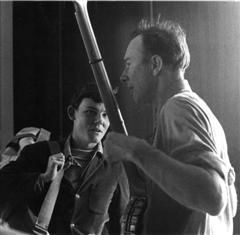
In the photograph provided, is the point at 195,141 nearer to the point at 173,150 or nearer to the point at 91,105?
the point at 173,150

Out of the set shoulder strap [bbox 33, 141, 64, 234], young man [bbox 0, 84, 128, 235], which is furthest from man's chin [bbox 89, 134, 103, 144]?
shoulder strap [bbox 33, 141, 64, 234]

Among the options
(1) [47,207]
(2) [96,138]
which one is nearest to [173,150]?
(2) [96,138]

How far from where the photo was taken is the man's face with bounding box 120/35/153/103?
2.97ft

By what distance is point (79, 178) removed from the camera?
3.02 ft

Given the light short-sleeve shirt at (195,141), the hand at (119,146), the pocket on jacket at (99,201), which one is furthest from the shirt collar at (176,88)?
the pocket on jacket at (99,201)

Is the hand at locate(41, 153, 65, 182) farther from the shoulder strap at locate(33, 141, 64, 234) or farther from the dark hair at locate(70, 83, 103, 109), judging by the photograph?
the dark hair at locate(70, 83, 103, 109)

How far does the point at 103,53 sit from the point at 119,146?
0.65 ft

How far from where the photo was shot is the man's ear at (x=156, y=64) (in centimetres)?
90

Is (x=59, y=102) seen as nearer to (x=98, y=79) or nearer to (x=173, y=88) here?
(x=98, y=79)

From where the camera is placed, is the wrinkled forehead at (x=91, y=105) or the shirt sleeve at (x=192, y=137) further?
the wrinkled forehead at (x=91, y=105)

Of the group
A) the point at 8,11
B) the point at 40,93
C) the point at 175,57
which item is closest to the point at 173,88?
the point at 175,57

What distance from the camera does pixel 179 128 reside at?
0.83m

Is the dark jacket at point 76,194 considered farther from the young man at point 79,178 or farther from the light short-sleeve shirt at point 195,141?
the light short-sleeve shirt at point 195,141

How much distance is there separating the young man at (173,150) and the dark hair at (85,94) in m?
0.07
